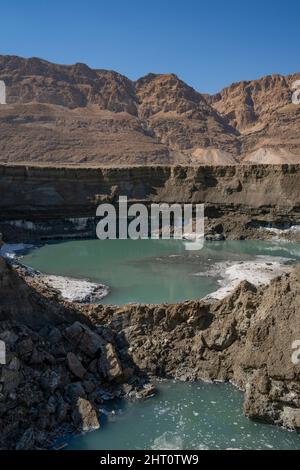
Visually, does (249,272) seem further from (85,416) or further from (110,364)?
(85,416)

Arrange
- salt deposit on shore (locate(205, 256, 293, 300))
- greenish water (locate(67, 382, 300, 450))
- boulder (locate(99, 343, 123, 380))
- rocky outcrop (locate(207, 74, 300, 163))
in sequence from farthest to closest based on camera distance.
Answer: rocky outcrop (locate(207, 74, 300, 163)) → salt deposit on shore (locate(205, 256, 293, 300)) → boulder (locate(99, 343, 123, 380)) → greenish water (locate(67, 382, 300, 450))

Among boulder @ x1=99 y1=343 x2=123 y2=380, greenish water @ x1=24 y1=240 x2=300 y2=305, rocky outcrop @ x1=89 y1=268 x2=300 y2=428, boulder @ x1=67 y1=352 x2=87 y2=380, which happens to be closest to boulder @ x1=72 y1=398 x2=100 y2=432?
boulder @ x1=67 y1=352 x2=87 y2=380

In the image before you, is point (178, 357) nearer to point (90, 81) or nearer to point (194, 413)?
point (194, 413)

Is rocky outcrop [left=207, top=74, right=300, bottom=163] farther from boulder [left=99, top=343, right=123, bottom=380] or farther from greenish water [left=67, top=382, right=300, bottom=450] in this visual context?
greenish water [left=67, top=382, right=300, bottom=450]

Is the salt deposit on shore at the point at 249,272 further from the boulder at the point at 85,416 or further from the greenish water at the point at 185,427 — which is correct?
the boulder at the point at 85,416

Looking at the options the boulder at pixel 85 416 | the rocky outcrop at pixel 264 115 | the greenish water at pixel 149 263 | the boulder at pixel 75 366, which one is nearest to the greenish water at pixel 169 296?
the greenish water at pixel 149 263

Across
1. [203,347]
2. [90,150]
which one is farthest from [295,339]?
[90,150]
